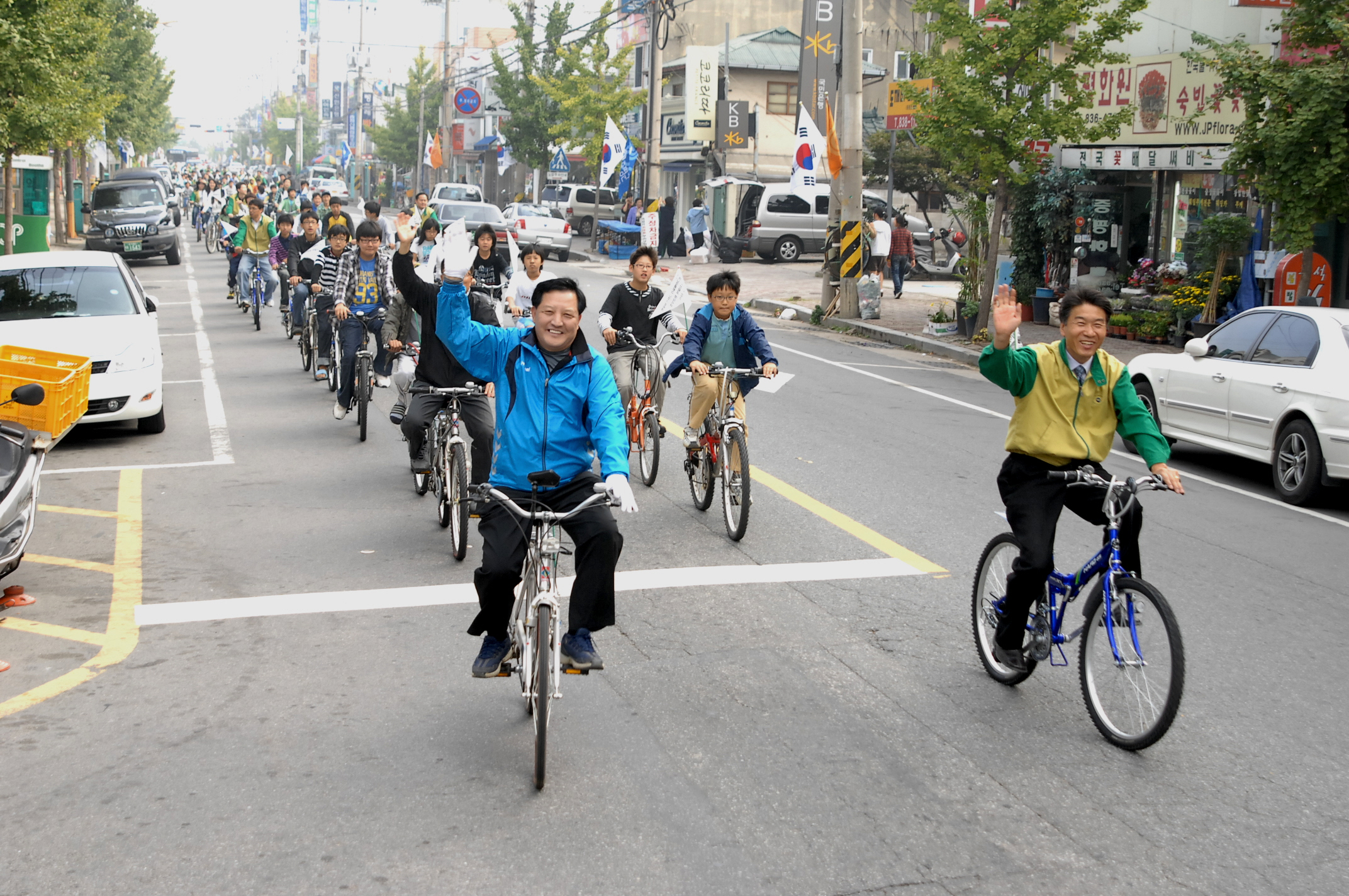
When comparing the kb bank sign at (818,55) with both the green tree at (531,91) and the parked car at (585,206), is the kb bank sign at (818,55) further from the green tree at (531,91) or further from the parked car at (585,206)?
the green tree at (531,91)

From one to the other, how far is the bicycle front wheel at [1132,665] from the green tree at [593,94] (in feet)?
127

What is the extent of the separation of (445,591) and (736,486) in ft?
6.86

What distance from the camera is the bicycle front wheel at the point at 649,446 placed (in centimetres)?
1017

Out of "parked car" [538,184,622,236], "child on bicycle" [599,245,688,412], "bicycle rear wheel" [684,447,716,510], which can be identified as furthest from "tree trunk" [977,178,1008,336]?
"parked car" [538,184,622,236]

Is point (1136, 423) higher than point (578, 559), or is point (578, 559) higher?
point (1136, 423)

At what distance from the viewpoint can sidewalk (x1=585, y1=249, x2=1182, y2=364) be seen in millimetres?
20530

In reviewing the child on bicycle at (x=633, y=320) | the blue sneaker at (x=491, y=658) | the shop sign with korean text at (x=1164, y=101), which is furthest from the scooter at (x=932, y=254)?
the blue sneaker at (x=491, y=658)

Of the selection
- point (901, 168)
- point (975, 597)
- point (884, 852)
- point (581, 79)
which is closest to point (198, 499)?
point (975, 597)

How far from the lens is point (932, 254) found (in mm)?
36500

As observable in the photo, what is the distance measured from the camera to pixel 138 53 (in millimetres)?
44531

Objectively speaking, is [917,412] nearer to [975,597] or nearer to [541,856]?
[975,597]

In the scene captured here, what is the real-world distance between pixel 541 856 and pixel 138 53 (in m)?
46.1

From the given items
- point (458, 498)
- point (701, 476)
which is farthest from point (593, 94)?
point (458, 498)

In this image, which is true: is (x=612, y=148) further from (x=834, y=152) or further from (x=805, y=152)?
(x=834, y=152)
